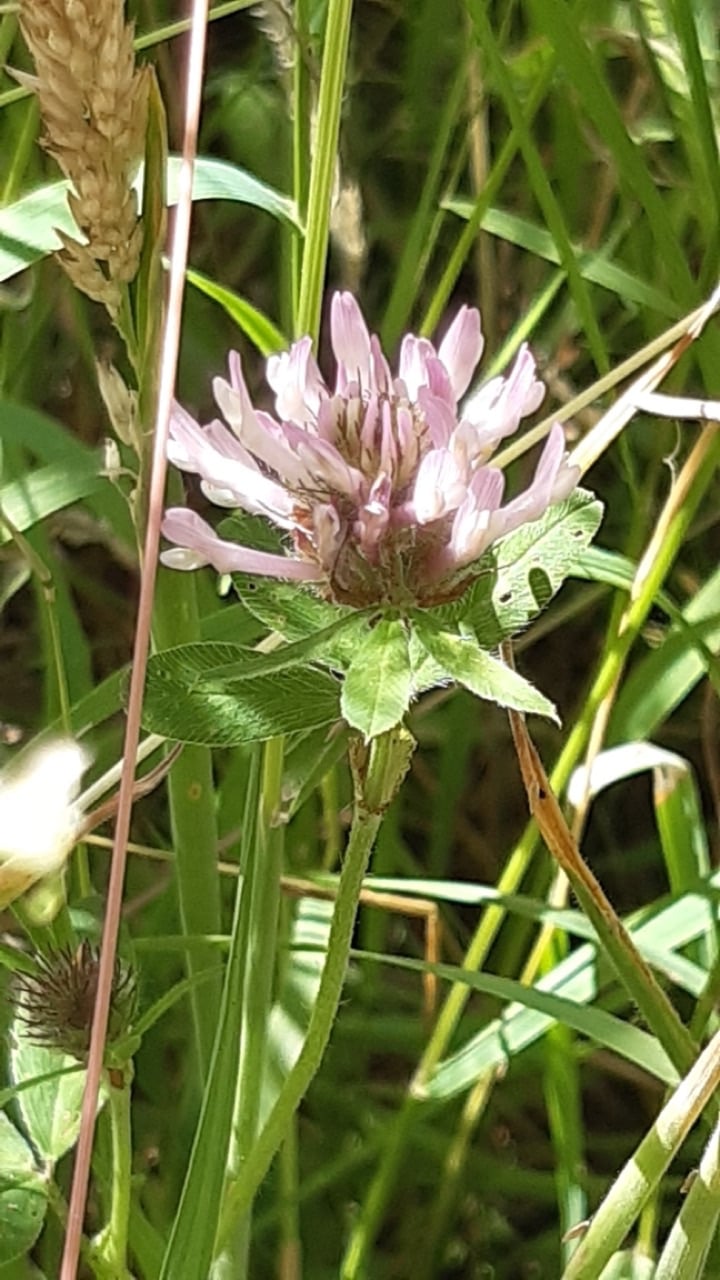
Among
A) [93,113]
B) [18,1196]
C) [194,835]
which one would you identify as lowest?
[18,1196]

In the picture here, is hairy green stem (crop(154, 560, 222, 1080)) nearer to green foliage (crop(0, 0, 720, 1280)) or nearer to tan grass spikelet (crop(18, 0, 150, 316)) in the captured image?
green foliage (crop(0, 0, 720, 1280))

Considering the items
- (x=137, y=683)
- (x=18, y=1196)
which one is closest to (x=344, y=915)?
(x=137, y=683)

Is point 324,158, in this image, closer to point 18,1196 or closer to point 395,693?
point 395,693

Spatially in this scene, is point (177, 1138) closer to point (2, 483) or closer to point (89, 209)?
point (2, 483)

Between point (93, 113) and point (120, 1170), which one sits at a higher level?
point (93, 113)

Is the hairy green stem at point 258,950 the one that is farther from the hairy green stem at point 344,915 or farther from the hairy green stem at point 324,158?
the hairy green stem at point 324,158

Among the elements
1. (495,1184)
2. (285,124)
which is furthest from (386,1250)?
(285,124)

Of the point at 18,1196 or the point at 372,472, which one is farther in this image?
the point at 18,1196
